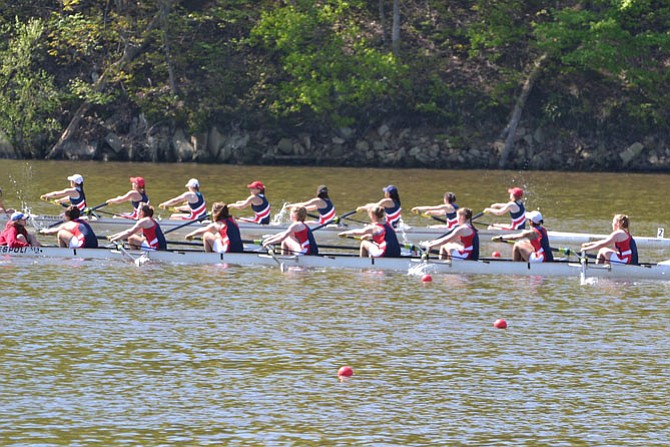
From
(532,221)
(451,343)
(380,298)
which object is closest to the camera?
(451,343)

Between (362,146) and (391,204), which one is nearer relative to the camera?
(391,204)

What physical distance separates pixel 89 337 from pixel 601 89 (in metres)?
44.2

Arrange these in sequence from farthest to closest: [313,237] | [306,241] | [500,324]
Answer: [313,237] → [306,241] → [500,324]

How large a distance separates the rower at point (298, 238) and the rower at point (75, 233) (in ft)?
12.9

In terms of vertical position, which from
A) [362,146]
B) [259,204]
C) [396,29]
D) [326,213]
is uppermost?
[396,29]

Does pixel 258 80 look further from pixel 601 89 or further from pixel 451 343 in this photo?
pixel 451 343

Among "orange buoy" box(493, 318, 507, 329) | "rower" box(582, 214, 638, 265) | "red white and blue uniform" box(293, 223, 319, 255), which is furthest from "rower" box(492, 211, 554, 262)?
"orange buoy" box(493, 318, 507, 329)

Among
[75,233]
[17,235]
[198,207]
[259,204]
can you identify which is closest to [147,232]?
[75,233]

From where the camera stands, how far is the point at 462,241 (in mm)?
29078

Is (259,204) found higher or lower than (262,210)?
higher

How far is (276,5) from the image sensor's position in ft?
208

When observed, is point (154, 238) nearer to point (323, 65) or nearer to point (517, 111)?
point (323, 65)

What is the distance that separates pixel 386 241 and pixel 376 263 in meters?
0.54

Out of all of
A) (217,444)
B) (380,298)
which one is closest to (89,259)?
(380,298)
